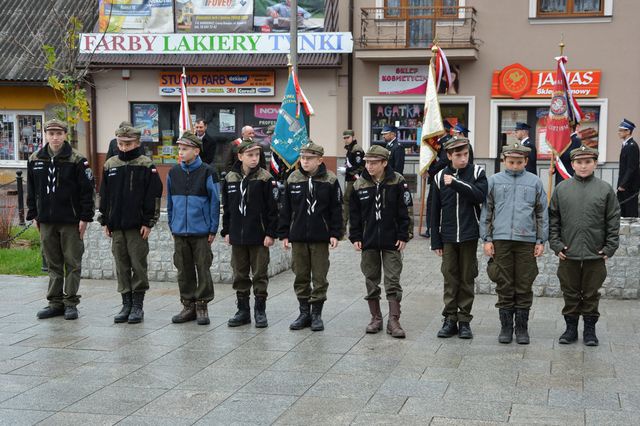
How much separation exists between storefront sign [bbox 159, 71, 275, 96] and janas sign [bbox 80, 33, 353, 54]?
1.98 feet

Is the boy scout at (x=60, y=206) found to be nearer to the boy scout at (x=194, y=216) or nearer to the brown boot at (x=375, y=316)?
the boy scout at (x=194, y=216)

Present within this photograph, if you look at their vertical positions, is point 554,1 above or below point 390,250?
above

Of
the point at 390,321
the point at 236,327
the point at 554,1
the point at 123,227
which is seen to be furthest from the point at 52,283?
the point at 554,1

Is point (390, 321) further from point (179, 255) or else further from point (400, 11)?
point (400, 11)

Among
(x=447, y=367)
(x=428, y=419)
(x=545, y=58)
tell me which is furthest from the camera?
(x=545, y=58)

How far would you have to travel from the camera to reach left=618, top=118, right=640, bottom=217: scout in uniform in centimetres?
1377

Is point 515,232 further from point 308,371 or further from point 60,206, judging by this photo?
point 60,206

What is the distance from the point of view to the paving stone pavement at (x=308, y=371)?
5.94 metres

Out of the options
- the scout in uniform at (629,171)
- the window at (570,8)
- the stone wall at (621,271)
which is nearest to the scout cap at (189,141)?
the stone wall at (621,271)

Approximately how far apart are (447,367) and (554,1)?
1533 cm

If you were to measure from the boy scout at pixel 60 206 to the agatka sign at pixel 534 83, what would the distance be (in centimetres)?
1361

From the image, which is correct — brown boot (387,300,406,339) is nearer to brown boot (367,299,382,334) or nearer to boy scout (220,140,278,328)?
brown boot (367,299,382,334)

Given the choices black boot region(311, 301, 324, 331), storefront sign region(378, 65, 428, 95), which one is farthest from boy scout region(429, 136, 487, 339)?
storefront sign region(378, 65, 428, 95)

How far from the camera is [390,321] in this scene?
8.41 meters
